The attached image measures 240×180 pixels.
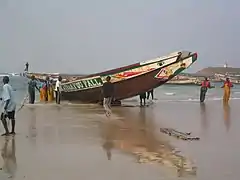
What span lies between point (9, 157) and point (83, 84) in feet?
53.9

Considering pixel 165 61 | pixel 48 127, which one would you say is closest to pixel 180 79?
pixel 165 61

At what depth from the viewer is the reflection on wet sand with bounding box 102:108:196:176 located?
25.4 ft

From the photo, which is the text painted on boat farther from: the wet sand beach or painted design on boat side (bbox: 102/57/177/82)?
the wet sand beach

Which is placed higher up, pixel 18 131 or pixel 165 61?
pixel 165 61

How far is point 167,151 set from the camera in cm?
890

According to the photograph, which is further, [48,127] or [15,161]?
[48,127]

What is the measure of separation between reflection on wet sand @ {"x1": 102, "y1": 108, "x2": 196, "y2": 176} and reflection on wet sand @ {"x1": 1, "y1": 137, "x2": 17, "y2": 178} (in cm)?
185

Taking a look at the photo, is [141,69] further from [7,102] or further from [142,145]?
[142,145]

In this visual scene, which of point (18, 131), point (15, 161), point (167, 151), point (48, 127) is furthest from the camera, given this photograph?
point (48, 127)

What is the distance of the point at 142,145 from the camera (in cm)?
967

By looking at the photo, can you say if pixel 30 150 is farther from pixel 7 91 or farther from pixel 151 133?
pixel 151 133

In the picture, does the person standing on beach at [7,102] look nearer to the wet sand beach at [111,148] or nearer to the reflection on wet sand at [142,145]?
the wet sand beach at [111,148]

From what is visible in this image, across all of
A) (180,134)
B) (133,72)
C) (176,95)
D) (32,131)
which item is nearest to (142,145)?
(180,134)

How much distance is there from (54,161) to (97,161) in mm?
790
